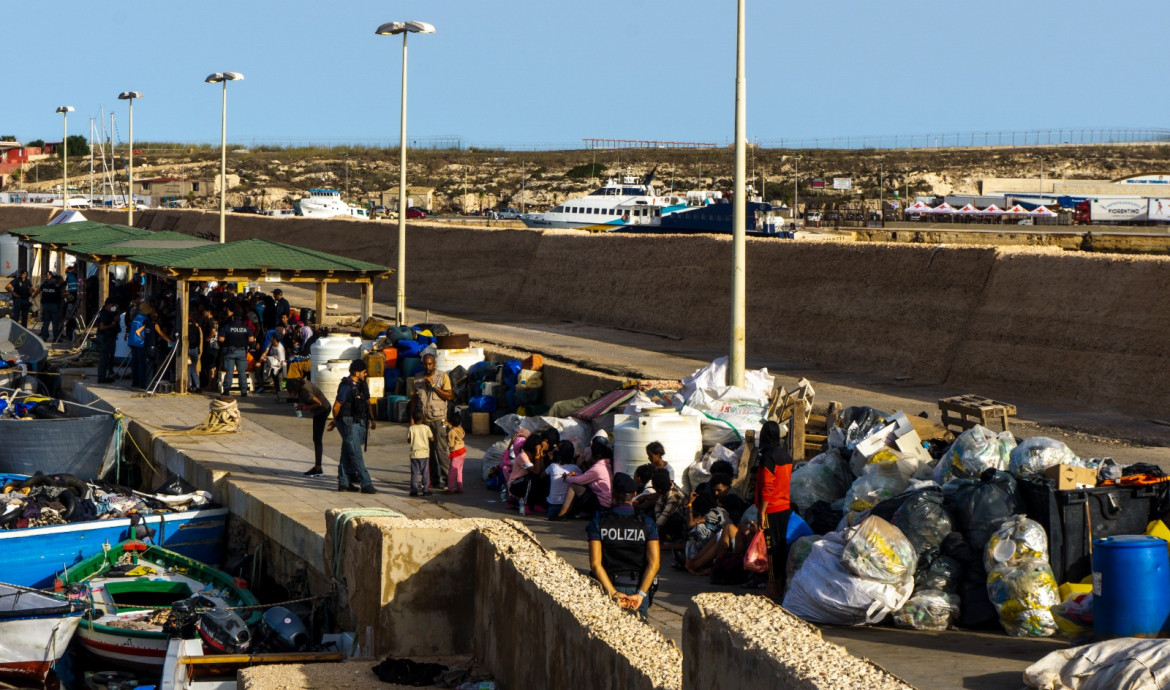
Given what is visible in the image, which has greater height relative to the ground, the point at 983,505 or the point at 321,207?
the point at 321,207

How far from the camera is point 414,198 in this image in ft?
346

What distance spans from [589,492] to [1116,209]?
186 feet

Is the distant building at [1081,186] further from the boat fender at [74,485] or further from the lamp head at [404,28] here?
the boat fender at [74,485]

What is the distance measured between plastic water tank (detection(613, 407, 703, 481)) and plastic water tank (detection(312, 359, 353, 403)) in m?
8.07

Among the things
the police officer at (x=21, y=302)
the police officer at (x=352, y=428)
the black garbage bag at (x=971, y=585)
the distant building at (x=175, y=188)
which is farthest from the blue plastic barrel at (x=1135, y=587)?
the distant building at (x=175, y=188)

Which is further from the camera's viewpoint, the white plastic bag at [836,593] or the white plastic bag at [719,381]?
the white plastic bag at [719,381]

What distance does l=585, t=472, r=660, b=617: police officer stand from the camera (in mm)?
8875

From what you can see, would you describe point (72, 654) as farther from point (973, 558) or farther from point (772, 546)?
point (973, 558)

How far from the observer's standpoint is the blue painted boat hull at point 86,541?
15.1m

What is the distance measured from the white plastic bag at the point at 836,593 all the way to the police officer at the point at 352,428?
6272 mm

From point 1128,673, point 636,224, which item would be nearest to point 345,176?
point 636,224

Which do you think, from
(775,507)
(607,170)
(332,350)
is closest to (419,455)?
(775,507)

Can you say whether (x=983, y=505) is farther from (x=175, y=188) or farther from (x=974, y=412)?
(x=175, y=188)

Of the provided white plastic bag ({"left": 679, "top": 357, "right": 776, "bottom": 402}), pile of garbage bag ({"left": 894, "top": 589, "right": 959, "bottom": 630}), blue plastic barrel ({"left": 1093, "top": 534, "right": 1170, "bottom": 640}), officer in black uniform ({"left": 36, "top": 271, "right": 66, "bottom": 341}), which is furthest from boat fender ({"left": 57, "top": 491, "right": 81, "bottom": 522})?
officer in black uniform ({"left": 36, "top": 271, "right": 66, "bottom": 341})
